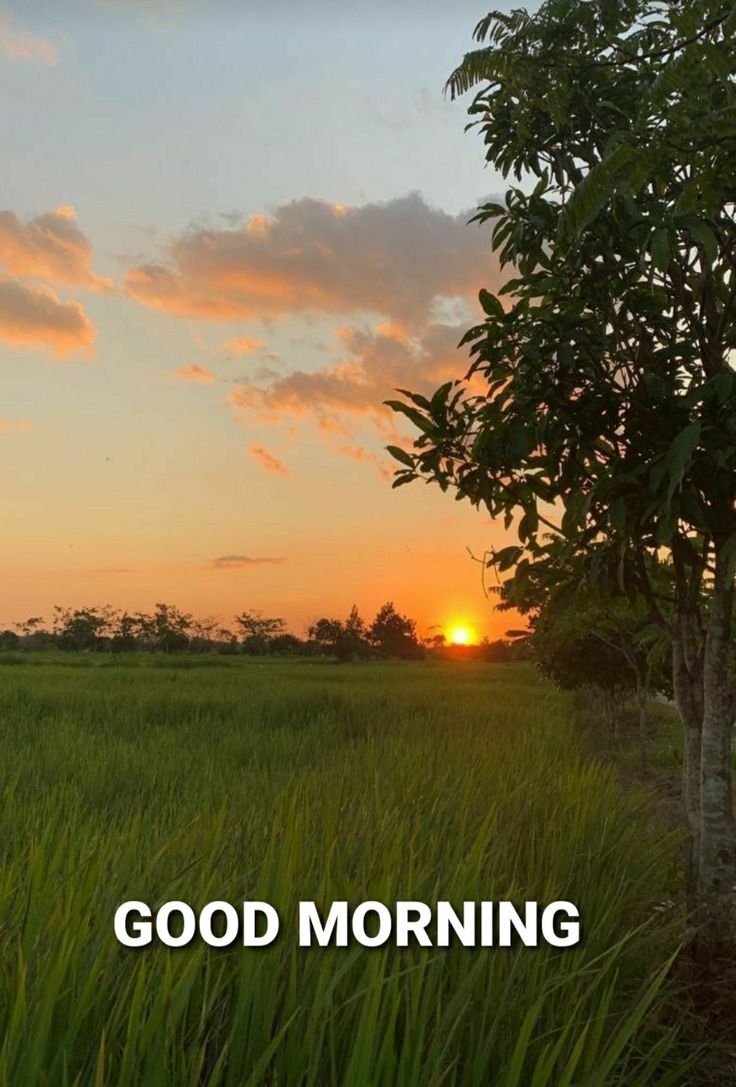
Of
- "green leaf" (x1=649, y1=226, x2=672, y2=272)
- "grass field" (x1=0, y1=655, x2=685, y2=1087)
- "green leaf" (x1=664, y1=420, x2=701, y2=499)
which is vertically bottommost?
"grass field" (x1=0, y1=655, x2=685, y2=1087)

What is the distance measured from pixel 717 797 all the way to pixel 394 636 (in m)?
60.2

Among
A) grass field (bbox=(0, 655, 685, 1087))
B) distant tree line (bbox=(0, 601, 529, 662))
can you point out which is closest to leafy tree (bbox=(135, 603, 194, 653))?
distant tree line (bbox=(0, 601, 529, 662))

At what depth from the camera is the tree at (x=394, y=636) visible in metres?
62.9

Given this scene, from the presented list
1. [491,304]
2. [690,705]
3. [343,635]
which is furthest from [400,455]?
→ [343,635]

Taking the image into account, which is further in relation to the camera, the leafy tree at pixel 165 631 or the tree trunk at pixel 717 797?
the leafy tree at pixel 165 631

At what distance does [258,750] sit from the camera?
27.6 ft

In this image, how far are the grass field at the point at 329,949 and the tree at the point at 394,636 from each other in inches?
2162

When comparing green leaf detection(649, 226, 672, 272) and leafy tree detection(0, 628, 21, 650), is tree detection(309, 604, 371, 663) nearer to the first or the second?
leafy tree detection(0, 628, 21, 650)

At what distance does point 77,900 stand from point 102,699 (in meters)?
12.5

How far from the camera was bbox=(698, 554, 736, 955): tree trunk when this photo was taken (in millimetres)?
3863

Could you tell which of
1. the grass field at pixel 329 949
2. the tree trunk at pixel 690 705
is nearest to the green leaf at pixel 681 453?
the grass field at pixel 329 949

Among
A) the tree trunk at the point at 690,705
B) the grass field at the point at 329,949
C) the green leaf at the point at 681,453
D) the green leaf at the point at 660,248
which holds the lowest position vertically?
the grass field at the point at 329,949

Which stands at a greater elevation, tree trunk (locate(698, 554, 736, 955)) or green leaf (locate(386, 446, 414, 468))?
green leaf (locate(386, 446, 414, 468))

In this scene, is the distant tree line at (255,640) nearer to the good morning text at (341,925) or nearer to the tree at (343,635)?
the tree at (343,635)
